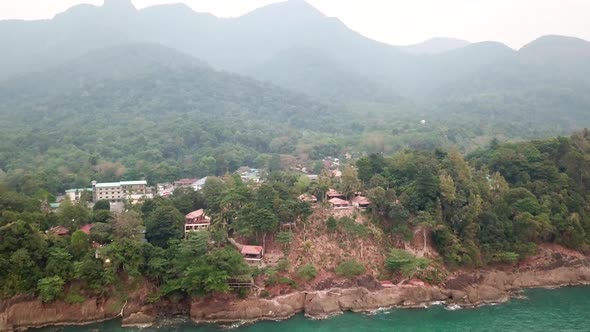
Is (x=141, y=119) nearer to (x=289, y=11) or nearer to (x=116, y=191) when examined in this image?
(x=116, y=191)

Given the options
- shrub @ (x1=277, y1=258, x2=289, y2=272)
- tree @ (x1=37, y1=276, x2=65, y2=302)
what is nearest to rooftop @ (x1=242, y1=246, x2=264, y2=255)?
shrub @ (x1=277, y1=258, x2=289, y2=272)

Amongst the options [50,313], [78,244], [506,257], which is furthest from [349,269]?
[50,313]

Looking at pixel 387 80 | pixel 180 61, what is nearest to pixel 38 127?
pixel 180 61

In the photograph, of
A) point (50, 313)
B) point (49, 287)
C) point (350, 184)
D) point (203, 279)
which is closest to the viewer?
point (49, 287)

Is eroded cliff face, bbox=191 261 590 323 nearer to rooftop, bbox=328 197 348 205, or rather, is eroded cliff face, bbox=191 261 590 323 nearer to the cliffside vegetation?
the cliffside vegetation

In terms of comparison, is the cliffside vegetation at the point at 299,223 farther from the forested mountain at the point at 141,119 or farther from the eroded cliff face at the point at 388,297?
the forested mountain at the point at 141,119
